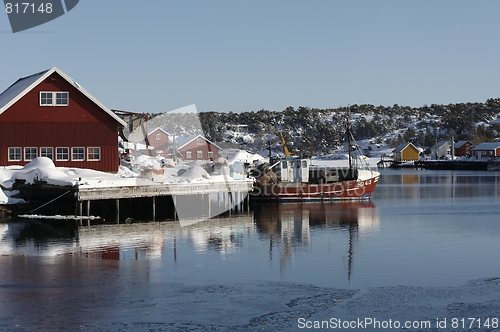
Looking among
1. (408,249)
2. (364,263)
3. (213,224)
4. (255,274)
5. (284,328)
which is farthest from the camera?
(213,224)

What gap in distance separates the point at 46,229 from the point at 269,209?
15.8m

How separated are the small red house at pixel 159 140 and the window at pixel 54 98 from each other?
55.0 meters

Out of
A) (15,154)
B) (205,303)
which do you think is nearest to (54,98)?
(15,154)

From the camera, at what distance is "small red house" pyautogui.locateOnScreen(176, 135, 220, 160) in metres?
97.9

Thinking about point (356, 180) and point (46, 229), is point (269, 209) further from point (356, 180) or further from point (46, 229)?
point (46, 229)

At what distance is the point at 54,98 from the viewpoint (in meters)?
40.8

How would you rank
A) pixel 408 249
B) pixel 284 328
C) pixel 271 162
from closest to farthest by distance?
pixel 284 328 < pixel 408 249 < pixel 271 162

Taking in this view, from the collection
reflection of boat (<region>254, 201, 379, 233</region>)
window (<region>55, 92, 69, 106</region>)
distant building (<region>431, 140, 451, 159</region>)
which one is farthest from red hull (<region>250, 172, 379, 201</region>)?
distant building (<region>431, 140, 451, 159</region>)

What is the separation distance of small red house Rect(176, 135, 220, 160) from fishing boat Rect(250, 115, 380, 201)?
161 feet

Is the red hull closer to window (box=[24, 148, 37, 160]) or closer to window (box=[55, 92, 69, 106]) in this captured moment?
window (box=[55, 92, 69, 106])

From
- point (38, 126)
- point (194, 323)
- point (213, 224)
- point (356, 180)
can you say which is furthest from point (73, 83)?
point (194, 323)

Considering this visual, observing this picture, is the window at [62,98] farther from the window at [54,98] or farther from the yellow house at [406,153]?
the yellow house at [406,153]

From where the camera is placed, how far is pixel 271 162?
47344 millimetres

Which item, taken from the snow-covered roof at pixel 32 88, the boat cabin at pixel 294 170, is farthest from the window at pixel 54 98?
the boat cabin at pixel 294 170
